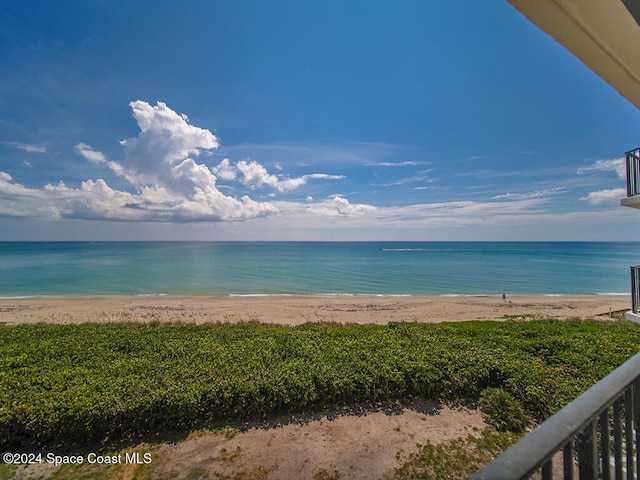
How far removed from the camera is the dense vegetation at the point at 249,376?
16.3 ft

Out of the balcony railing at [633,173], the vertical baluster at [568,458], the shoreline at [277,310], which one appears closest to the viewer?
the vertical baluster at [568,458]

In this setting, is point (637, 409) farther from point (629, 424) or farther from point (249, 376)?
point (249, 376)

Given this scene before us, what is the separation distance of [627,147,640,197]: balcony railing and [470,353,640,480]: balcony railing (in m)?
7.14

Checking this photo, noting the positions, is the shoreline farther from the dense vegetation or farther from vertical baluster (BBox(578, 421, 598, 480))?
vertical baluster (BBox(578, 421, 598, 480))

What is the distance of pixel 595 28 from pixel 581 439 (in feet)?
6.82

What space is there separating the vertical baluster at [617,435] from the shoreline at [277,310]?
14.1m

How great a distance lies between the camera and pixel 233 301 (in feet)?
81.0

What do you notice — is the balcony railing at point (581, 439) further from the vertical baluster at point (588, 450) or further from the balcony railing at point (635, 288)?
the balcony railing at point (635, 288)

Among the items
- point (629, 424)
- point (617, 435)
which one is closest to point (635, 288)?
point (629, 424)

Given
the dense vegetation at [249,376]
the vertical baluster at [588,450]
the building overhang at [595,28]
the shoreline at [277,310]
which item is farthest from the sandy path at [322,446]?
the shoreline at [277,310]

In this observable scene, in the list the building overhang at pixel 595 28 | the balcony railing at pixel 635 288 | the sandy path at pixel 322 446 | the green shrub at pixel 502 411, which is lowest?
the sandy path at pixel 322 446

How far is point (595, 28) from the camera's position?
1.64 meters

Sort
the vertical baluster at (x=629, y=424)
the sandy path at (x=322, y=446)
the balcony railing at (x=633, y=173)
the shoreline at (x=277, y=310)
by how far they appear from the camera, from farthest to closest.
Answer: the shoreline at (x=277, y=310) < the balcony railing at (x=633, y=173) < the sandy path at (x=322, y=446) < the vertical baluster at (x=629, y=424)

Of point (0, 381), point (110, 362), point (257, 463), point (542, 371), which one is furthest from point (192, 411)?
point (542, 371)
